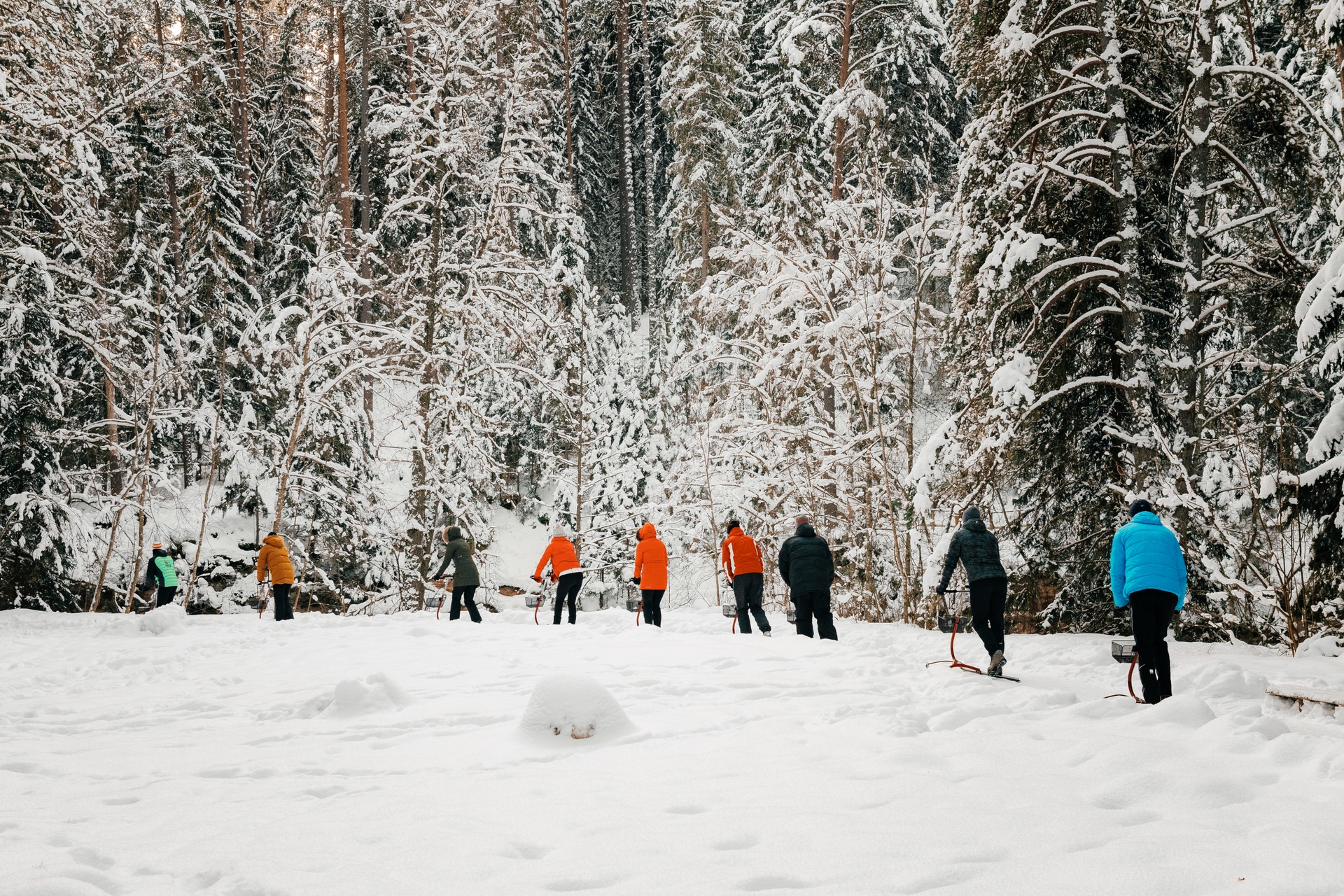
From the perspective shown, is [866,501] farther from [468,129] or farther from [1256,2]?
[468,129]

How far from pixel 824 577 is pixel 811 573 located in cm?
21

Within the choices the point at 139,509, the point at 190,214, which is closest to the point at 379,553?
the point at 139,509

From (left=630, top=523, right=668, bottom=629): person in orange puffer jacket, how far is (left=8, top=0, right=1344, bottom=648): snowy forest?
11.7ft

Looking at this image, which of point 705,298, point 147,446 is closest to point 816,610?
point 705,298

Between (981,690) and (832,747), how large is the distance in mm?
2288

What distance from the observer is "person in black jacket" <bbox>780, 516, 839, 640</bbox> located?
11719mm

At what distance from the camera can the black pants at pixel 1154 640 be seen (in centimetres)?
691

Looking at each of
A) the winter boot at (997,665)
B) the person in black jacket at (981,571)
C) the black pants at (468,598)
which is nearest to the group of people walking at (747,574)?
the black pants at (468,598)

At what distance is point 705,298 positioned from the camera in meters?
18.6

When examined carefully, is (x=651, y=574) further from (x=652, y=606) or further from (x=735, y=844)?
(x=735, y=844)

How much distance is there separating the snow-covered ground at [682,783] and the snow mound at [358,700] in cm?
3

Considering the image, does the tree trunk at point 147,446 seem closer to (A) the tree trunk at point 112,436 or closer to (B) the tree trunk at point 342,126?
(A) the tree trunk at point 112,436

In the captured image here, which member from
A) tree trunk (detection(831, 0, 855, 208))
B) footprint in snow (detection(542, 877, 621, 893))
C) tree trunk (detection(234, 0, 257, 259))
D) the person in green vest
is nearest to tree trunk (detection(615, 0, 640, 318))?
tree trunk (detection(831, 0, 855, 208))

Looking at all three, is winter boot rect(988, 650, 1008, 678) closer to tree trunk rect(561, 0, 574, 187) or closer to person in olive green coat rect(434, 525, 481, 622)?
person in olive green coat rect(434, 525, 481, 622)
